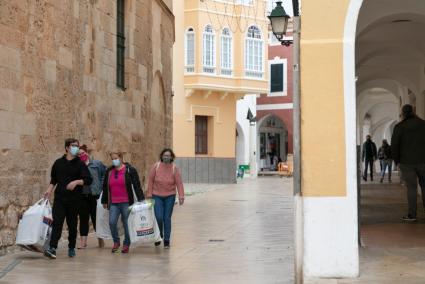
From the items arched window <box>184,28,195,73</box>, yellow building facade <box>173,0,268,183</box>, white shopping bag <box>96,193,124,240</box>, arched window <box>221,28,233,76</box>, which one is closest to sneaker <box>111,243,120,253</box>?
white shopping bag <box>96,193,124,240</box>

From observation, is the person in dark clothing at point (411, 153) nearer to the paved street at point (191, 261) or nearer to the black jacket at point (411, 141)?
the black jacket at point (411, 141)

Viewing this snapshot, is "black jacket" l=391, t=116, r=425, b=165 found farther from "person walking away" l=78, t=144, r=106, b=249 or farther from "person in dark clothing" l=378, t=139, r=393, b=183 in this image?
"person in dark clothing" l=378, t=139, r=393, b=183

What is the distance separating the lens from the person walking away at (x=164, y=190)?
11.9 m

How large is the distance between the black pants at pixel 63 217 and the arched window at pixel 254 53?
27433 millimetres

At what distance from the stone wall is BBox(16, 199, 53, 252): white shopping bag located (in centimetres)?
32

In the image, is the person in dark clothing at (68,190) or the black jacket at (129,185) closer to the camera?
the person in dark clothing at (68,190)

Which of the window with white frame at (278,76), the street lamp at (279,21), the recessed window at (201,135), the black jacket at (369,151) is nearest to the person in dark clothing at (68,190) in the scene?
the street lamp at (279,21)

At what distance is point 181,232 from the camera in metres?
14.0

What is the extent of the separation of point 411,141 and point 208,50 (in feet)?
80.0

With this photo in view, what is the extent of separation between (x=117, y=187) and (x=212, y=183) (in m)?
23.6

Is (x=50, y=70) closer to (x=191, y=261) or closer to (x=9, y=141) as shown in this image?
(x=9, y=141)

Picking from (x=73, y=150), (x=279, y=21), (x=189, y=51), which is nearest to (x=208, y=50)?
(x=189, y=51)

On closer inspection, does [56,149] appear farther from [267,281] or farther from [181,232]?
[267,281]

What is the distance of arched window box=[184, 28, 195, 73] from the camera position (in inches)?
1420
